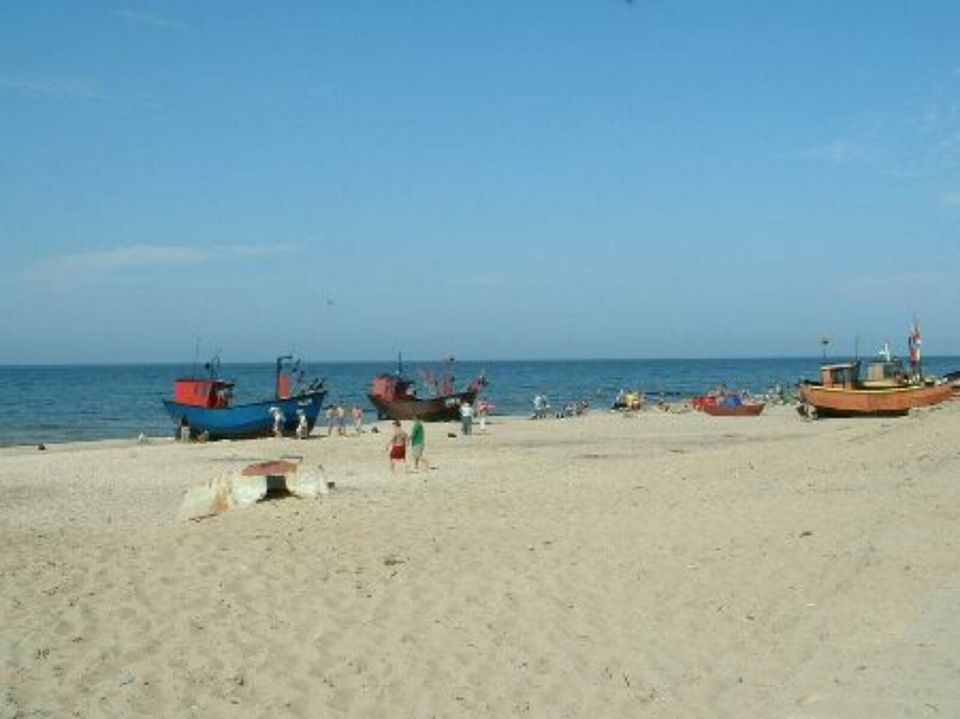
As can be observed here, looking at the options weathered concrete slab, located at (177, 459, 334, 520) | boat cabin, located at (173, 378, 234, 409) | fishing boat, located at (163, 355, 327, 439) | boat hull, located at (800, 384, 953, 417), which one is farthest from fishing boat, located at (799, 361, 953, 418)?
weathered concrete slab, located at (177, 459, 334, 520)

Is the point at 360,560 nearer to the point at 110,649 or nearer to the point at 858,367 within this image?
the point at 110,649

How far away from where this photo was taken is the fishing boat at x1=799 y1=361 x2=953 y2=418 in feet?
127

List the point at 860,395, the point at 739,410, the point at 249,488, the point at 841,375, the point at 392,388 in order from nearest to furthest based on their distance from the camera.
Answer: the point at 249,488, the point at 860,395, the point at 841,375, the point at 392,388, the point at 739,410

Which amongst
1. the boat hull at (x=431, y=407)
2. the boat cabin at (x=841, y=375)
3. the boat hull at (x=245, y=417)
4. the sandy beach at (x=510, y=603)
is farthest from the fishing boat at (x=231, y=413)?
the boat cabin at (x=841, y=375)

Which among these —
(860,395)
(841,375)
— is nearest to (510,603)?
(860,395)

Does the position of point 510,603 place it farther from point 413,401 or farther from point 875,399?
point 413,401

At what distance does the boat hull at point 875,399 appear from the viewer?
38688mm

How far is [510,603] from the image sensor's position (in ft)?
31.4

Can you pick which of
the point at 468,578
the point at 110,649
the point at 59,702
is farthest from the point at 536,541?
the point at 59,702

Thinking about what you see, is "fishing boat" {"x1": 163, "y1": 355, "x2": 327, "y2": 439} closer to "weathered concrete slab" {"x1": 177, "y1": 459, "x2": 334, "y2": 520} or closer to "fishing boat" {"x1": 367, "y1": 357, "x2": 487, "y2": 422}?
"fishing boat" {"x1": 367, "y1": 357, "x2": 487, "y2": 422}

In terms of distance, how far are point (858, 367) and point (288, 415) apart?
78.1ft

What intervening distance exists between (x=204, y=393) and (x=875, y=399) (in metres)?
27.4

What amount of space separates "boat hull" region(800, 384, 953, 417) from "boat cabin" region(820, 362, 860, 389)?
0.44 metres

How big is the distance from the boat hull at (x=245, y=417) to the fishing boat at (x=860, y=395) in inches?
840
